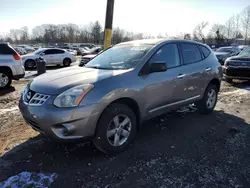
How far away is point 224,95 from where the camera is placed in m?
7.64

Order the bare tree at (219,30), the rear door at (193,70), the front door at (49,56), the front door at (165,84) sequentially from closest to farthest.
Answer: the front door at (165,84), the rear door at (193,70), the front door at (49,56), the bare tree at (219,30)

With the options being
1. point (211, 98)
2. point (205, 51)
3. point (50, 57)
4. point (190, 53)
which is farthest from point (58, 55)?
point (190, 53)

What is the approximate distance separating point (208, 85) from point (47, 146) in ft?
12.3

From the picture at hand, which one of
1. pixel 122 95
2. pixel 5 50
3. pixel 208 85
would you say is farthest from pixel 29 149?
pixel 5 50

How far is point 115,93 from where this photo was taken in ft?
10.6

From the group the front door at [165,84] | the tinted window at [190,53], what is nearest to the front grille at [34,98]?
the front door at [165,84]

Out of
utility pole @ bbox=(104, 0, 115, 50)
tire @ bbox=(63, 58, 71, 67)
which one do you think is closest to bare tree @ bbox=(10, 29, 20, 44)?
tire @ bbox=(63, 58, 71, 67)

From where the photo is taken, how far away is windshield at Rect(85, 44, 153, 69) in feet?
12.6

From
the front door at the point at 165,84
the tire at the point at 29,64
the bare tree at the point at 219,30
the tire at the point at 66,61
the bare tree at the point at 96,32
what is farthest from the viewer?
the bare tree at the point at 96,32

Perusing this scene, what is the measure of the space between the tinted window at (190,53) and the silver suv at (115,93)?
0.01 metres

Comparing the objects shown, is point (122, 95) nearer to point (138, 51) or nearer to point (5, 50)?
point (138, 51)

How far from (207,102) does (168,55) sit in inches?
74.1

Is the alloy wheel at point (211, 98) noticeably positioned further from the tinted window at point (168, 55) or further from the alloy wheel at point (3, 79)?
the alloy wheel at point (3, 79)

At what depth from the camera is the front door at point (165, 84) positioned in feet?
12.3
